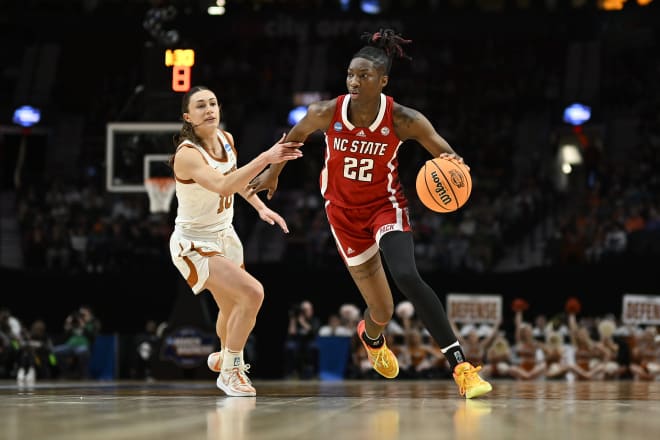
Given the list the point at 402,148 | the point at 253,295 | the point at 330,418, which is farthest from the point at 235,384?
the point at 402,148

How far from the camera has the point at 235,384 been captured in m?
6.03

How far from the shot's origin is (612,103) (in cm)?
2328

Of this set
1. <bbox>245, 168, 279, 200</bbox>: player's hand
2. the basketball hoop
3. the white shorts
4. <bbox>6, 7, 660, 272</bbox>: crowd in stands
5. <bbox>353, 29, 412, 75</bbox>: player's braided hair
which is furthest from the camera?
<bbox>6, 7, 660, 272</bbox>: crowd in stands

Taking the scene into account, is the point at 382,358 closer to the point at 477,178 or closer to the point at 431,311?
the point at 431,311

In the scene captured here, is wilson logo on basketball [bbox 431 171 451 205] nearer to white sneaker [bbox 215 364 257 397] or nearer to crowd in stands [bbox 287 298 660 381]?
white sneaker [bbox 215 364 257 397]

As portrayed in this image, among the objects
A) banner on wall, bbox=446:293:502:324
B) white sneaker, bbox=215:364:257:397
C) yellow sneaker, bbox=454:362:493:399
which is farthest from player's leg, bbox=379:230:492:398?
banner on wall, bbox=446:293:502:324

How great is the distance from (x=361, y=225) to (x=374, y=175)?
1.10 ft

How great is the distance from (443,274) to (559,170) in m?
6.75

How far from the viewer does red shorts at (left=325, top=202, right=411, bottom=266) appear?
600cm

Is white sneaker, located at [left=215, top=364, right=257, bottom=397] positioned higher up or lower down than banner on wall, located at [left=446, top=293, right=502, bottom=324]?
lower down

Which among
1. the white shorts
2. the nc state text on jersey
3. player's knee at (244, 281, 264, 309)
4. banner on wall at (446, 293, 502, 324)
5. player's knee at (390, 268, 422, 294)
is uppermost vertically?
the nc state text on jersey

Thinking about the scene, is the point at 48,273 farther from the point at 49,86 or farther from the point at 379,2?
the point at 379,2

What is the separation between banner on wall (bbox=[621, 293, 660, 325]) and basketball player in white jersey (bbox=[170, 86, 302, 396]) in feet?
32.8

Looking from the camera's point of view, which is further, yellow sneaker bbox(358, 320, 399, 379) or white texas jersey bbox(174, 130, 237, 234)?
yellow sneaker bbox(358, 320, 399, 379)
